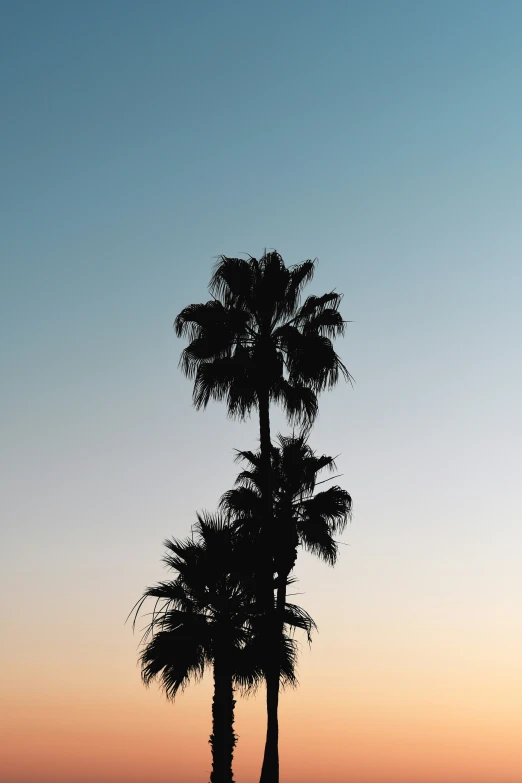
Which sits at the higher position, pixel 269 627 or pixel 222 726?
pixel 269 627

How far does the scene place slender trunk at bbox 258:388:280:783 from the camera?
1297 inches

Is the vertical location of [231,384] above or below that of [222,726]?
above

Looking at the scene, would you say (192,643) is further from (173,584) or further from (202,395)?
(202,395)

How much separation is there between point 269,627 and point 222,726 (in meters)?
3.40

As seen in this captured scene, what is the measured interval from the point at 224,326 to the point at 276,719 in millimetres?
13560

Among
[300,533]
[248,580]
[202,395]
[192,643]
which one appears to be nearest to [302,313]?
[202,395]

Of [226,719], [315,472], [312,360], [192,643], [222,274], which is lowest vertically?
[226,719]

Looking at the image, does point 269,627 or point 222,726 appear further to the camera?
point 269,627

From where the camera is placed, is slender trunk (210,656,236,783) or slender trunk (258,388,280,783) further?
slender trunk (258,388,280,783)

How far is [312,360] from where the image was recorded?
3769cm

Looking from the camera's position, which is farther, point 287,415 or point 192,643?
point 287,415

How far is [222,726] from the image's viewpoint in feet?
102

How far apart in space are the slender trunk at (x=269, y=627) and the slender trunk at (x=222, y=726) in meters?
1.89

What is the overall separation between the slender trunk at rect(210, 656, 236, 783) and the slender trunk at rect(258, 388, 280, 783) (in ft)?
6.20
